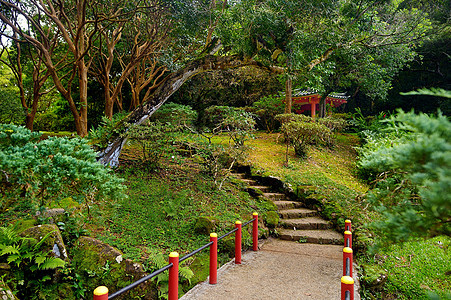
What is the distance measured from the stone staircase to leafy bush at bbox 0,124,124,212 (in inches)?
204

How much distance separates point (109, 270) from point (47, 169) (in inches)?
81.6

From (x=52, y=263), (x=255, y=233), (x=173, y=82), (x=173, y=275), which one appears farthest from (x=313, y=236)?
(x=173, y=82)

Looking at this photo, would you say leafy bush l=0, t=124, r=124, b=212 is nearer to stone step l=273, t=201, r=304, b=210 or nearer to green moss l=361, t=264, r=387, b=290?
green moss l=361, t=264, r=387, b=290

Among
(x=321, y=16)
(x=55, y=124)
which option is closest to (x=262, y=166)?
(x=321, y=16)

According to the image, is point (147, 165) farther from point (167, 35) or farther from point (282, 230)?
point (167, 35)

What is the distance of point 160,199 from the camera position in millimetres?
7668

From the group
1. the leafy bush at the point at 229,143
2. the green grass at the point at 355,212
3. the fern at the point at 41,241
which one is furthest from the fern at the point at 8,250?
the leafy bush at the point at 229,143

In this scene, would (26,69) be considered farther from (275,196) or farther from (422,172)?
(422,172)

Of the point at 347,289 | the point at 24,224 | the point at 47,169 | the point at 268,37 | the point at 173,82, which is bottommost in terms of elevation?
the point at 347,289

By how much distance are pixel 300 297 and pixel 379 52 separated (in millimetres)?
12780

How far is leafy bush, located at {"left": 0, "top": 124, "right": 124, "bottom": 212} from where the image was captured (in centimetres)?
386

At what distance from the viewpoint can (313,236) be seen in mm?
7270

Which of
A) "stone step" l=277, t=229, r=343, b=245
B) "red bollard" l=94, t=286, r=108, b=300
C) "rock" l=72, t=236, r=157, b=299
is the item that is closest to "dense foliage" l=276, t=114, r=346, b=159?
"stone step" l=277, t=229, r=343, b=245

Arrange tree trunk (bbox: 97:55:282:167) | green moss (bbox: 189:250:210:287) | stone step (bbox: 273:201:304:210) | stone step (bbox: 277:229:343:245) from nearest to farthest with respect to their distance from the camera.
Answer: green moss (bbox: 189:250:210:287), stone step (bbox: 277:229:343:245), tree trunk (bbox: 97:55:282:167), stone step (bbox: 273:201:304:210)
